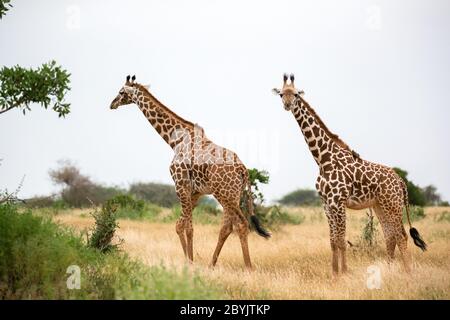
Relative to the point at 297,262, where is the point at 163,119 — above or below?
above

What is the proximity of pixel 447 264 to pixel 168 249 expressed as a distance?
18.6 ft

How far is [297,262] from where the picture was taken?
11844mm

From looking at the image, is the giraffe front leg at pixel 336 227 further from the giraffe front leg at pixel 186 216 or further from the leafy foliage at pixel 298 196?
the leafy foliage at pixel 298 196

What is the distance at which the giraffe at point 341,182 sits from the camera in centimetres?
1006

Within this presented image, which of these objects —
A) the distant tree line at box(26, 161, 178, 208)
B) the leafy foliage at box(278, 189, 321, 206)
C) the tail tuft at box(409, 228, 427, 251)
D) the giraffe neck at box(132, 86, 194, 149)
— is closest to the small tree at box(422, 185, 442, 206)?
the leafy foliage at box(278, 189, 321, 206)

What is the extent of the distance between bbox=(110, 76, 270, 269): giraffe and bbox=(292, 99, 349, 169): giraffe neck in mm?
1314

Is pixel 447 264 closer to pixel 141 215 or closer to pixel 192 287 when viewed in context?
pixel 192 287

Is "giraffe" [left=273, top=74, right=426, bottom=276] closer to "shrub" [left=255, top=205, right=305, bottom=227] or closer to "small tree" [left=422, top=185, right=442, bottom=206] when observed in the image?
"shrub" [left=255, top=205, right=305, bottom=227]

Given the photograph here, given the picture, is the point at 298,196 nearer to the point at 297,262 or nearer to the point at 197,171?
the point at 297,262

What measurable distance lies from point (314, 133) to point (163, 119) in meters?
2.90

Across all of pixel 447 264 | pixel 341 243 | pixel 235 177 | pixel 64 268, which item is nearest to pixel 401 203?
pixel 341 243

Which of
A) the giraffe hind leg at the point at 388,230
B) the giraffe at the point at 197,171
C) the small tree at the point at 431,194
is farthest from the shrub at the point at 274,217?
the small tree at the point at 431,194

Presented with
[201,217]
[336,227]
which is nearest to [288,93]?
[336,227]

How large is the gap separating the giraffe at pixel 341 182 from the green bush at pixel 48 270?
105 inches
